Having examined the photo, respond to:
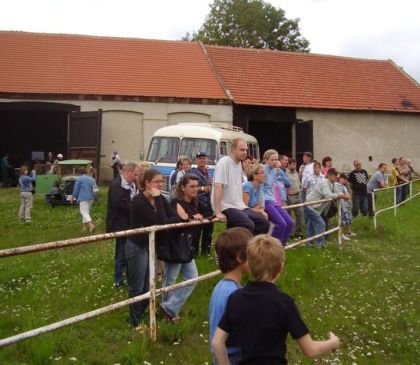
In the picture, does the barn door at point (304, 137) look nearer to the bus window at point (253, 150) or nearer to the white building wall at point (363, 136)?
the white building wall at point (363, 136)

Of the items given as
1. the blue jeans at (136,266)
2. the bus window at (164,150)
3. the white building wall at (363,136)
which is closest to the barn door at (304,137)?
the white building wall at (363,136)

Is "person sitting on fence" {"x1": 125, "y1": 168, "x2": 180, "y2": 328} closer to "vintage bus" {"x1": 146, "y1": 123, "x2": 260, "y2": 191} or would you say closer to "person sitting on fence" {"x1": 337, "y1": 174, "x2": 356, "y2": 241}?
"person sitting on fence" {"x1": 337, "y1": 174, "x2": 356, "y2": 241}

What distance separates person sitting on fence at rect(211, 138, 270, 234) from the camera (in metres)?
6.27

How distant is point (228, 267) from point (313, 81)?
82.0 feet

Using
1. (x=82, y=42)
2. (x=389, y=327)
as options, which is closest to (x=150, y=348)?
(x=389, y=327)

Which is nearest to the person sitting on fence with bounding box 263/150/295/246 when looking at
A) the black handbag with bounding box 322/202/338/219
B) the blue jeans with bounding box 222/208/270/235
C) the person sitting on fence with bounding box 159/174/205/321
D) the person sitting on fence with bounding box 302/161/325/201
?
the blue jeans with bounding box 222/208/270/235

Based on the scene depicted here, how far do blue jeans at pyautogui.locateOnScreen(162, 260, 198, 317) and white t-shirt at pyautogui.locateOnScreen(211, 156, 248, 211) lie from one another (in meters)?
1.08

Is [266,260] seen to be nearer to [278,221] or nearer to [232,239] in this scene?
[232,239]

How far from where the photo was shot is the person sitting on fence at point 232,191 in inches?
247

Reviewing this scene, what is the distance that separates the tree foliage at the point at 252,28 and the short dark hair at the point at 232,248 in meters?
41.6

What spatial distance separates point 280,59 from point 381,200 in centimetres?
1288

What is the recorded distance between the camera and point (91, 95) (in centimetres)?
2264

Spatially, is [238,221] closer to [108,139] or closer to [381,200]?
[381,200]

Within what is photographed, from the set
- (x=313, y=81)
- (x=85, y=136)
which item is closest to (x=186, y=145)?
(x=85, y=136)
